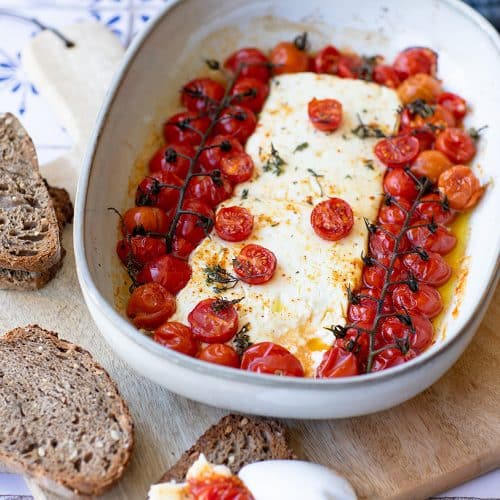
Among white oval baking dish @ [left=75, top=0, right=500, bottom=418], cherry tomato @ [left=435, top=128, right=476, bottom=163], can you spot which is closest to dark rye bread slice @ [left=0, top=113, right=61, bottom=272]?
white oval baking dish @ [left=75, top=0, right=500, bottom=418]

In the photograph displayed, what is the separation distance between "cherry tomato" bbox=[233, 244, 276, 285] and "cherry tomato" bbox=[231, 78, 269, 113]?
3.86ft

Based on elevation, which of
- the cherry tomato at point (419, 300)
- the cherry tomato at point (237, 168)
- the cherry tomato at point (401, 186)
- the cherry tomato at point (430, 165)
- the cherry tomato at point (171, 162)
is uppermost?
the cherry tomato at point (430, 165)

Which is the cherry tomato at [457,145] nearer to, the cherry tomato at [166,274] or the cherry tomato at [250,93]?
the cherry tomato at [250,93]

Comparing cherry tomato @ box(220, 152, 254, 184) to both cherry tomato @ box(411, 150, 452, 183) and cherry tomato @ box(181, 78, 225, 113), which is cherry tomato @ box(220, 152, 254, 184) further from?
cherry tomato @ box(411, 150, 452, 183)

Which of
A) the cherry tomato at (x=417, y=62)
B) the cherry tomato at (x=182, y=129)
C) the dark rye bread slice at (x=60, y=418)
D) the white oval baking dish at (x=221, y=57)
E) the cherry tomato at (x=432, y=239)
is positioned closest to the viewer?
the white oval baking dish at (x=221, y=57)

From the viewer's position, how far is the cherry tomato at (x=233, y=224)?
3.70 meters

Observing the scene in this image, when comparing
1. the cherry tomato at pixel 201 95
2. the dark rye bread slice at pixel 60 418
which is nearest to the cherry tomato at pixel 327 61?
the cherry tomato at pixel 201 95

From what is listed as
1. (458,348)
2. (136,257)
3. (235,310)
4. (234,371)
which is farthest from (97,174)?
(458,348)

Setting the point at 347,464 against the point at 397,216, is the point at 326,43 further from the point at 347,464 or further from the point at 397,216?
the point at 347,464

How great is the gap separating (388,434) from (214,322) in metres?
0.86

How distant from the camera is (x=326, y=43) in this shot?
4863mm

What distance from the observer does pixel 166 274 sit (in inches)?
140

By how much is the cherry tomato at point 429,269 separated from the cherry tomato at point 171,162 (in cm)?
122

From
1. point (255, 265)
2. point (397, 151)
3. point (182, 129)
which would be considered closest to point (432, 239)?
point (397, 151)
